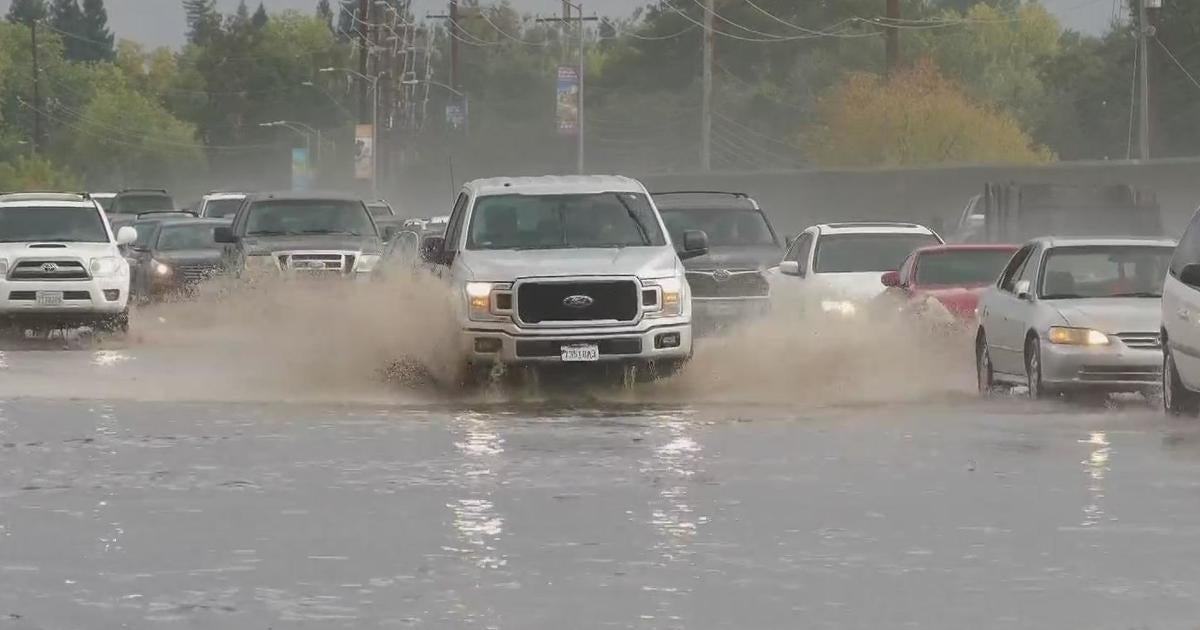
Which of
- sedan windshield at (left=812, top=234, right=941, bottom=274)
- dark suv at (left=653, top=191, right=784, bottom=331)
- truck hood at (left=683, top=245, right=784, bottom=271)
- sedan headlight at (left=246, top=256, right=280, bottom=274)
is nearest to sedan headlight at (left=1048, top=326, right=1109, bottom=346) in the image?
dark suv at (left=653, top=191, right=784, bottom=331)

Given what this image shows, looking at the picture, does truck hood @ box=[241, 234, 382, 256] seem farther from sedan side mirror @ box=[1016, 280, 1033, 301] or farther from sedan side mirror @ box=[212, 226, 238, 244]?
sedan side mirror @ box=[1016, 280, 1033, 301]

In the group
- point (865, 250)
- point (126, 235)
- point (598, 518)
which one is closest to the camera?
point (598, 518)

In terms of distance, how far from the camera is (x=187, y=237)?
42969 millimetres

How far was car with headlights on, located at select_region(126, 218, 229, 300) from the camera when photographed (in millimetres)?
41375

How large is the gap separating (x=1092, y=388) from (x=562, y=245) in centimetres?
453

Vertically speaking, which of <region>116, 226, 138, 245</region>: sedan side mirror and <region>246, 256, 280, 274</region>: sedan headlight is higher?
<region>116, 226, 138, 245</region>: sedan side mirror

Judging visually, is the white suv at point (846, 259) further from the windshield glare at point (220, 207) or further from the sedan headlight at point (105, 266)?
the windshield glare at point (220, 207)

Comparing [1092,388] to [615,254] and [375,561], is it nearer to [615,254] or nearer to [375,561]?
[615,254]

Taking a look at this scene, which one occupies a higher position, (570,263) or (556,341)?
(570,263)

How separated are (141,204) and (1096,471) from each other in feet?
181

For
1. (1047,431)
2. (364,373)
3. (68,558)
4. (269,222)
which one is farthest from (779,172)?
(68,558)

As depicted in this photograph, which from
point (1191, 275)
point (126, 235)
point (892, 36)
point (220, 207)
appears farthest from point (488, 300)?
point (892, 36)

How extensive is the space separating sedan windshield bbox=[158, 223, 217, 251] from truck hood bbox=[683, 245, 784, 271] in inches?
528

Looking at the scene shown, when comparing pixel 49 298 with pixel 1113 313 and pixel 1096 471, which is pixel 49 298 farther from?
pixel 1096 471
